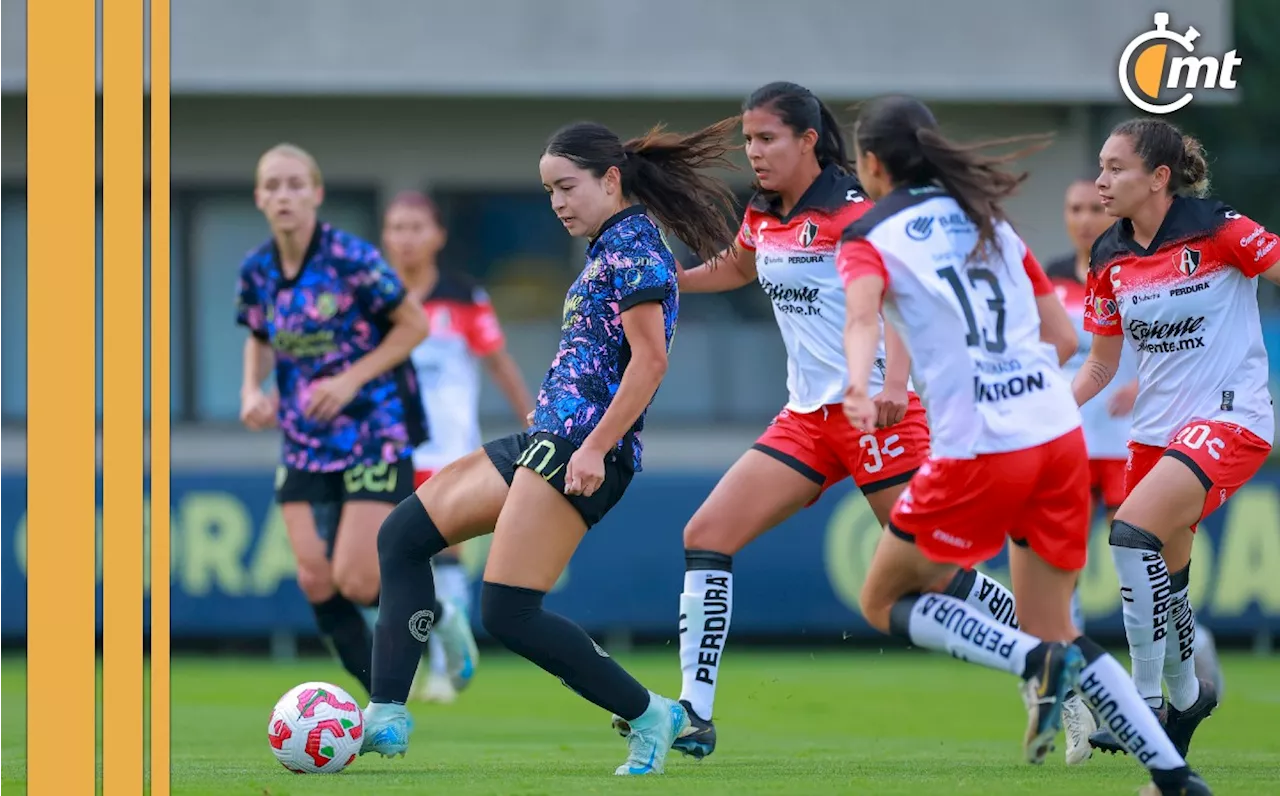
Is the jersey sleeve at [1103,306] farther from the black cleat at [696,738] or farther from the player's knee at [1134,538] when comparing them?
Answer: the black cleat at [696,738]

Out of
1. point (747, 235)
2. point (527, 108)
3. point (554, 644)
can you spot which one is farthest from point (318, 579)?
point (527, 108)

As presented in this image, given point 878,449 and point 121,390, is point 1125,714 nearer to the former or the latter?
point 878,449

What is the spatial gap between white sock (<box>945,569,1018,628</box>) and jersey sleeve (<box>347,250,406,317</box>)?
2940mm

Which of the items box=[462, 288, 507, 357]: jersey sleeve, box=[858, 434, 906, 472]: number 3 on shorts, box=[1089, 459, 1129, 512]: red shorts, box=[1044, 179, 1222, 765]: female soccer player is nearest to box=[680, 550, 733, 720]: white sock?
box=[858, 434, 906, 472]: number 3 on shorts

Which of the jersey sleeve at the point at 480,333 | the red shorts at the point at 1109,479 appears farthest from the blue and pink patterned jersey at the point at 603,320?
the jersey sleeve at the point at 480,333

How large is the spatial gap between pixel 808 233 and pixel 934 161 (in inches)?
51.0

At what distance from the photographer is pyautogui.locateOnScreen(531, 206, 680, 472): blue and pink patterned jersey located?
20.4 feet

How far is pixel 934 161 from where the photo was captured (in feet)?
18.4

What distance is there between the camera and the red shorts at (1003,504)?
547 cm

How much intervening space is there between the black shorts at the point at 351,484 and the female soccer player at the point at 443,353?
7.75 ft

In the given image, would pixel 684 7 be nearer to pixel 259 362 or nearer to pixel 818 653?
pixel 818 653

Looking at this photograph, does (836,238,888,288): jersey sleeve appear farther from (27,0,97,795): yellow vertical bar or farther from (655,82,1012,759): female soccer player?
(27,0,97,795): yellow vertical bar

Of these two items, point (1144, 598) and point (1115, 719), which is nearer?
point (1115, 719)

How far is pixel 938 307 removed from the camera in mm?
5469
